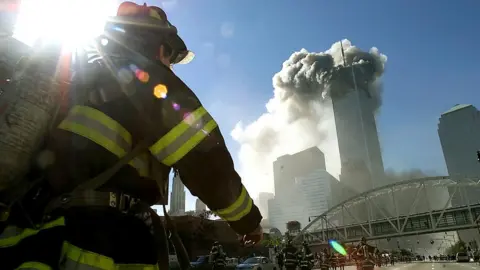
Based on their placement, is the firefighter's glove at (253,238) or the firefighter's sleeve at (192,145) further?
the firefighter's glove at (253,238)

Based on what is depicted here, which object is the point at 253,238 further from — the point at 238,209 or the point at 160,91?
the point at 160,91

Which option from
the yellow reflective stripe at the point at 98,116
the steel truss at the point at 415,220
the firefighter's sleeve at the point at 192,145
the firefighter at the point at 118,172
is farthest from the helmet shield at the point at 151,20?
the steel truss at the point at 415,220

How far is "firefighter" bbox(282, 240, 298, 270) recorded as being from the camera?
1452cm

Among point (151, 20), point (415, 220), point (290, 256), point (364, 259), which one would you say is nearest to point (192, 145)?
point (151, 20)

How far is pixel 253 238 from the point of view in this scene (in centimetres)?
226

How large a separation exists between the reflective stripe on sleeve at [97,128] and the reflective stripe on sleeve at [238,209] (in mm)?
573

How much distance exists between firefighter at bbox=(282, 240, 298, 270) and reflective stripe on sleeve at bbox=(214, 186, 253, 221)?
13472 mm

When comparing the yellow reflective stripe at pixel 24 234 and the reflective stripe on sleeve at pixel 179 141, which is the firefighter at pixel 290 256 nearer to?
the reflective stripe on sleeve at pixel 179 141

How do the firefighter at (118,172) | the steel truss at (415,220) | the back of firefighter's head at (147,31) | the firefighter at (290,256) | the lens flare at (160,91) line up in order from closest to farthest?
the firefighter at (118,172) → the lens flare at (160,91) → the back of firefighter's head at (147,31) → the firefighter at (290,256) → the steel truss at (415,220)

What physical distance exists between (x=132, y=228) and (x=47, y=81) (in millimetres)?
804

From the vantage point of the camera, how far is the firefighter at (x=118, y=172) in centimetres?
156

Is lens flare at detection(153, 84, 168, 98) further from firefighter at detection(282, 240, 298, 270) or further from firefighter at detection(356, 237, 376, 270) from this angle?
firefighter at detection(356, 237, 376, 270)

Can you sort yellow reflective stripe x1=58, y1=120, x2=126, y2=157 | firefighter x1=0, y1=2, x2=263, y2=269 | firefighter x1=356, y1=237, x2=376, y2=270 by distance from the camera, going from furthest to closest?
firefighter x1=356, y1=237, x2=376, y2=270 < yellow reflective stripe x1=58, y1=120, x2=126, y2=157 < firefighter x1=0, y1=2, x2=263, y2=269

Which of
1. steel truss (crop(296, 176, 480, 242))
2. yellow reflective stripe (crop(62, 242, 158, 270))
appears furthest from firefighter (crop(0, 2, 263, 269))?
steel truss (crop(296, 176, 480, 242))
